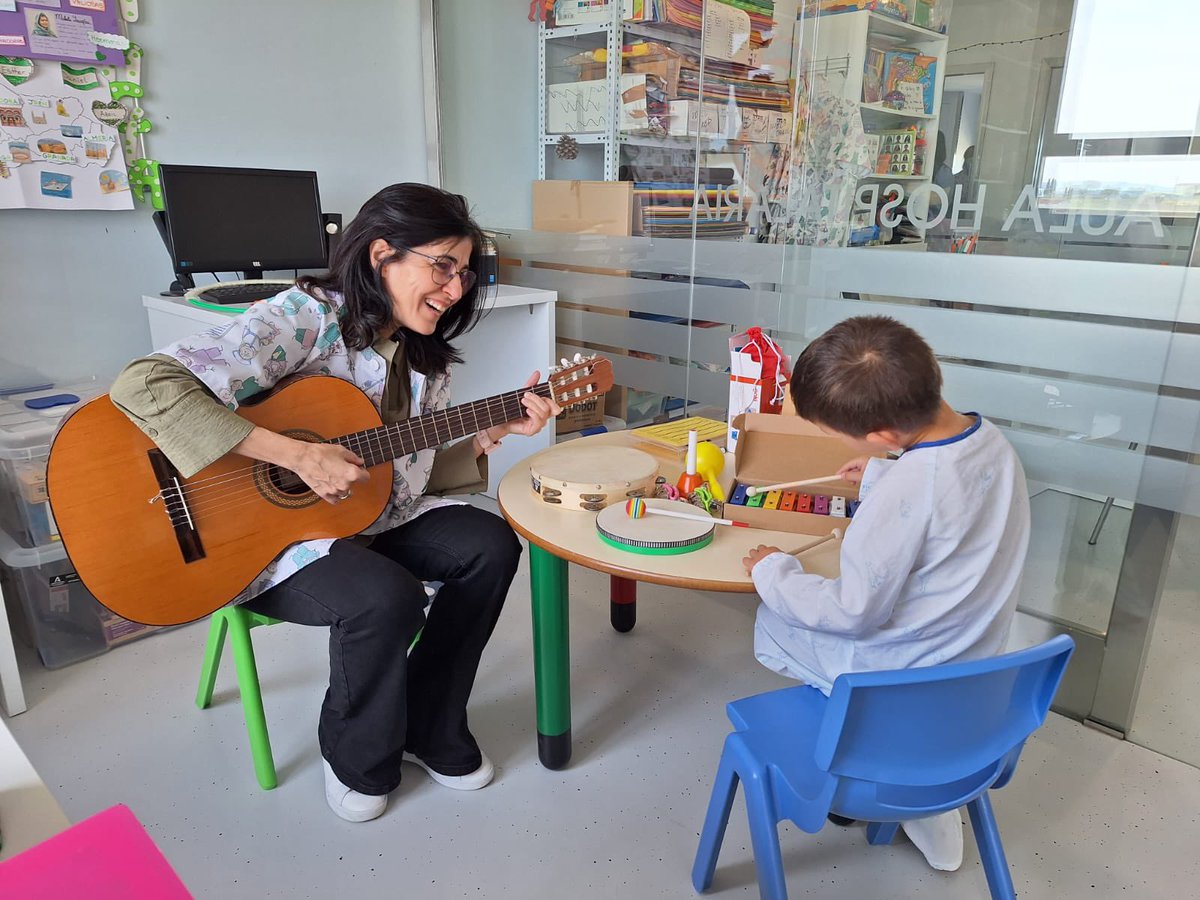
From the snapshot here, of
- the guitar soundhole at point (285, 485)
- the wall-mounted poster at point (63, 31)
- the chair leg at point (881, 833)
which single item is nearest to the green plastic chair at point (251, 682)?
the guitar soundhole at point (285, 485)

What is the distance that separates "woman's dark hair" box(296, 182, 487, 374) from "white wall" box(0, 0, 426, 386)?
4.08 feet

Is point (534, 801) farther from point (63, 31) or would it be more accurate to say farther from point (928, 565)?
point (63, 31)

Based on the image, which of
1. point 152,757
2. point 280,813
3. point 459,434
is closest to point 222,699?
point 152,757

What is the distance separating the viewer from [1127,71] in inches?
62.4

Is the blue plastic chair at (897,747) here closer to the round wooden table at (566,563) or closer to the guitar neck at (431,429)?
the round wooden table at (566,563)

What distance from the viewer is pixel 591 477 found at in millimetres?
1422

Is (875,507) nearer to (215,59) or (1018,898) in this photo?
(1018,898)

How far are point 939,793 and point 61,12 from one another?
104 inches

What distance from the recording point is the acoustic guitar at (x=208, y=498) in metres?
1.27

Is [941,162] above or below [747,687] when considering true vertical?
above

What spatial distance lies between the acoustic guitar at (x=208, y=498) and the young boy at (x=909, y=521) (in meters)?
0.62

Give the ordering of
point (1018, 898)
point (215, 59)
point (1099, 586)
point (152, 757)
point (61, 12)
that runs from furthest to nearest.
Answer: point (215, 59) < point (61, 12) < point (1099, 586) < point (152, 757) < point (1018, 898)

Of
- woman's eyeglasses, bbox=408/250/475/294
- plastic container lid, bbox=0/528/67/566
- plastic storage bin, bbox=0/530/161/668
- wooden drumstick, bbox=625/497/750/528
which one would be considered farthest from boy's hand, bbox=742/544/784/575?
plastic container lid, bbox=0/528/67/566

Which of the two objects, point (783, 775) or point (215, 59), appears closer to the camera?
point (783, 775)
